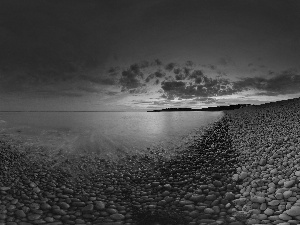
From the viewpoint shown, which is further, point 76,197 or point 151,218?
point 76,197

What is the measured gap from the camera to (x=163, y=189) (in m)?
8.80

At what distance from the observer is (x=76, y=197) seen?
8.22 meters

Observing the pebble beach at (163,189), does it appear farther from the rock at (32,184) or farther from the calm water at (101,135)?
the calm water at (101,135)

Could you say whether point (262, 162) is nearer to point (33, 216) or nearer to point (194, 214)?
point (194, 214)

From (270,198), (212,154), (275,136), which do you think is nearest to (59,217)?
(270,198)

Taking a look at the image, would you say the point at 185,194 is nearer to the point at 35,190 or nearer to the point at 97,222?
the point at 97,222

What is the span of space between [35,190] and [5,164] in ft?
14.6

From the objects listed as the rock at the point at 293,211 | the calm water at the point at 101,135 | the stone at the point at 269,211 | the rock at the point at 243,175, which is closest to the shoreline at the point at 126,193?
the rock at the point at 243,175

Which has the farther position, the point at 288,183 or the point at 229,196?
the point at 229,196

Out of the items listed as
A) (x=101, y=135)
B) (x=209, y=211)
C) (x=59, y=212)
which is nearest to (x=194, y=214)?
(x=209, y=211)

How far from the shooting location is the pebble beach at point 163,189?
21.5ft

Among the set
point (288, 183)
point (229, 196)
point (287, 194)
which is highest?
point (288, 183)

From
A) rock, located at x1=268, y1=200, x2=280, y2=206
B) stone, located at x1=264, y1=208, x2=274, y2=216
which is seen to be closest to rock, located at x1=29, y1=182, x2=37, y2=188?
stone, located at x1=264, y1=208, x2=274, y2=216

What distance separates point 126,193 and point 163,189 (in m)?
1.34
